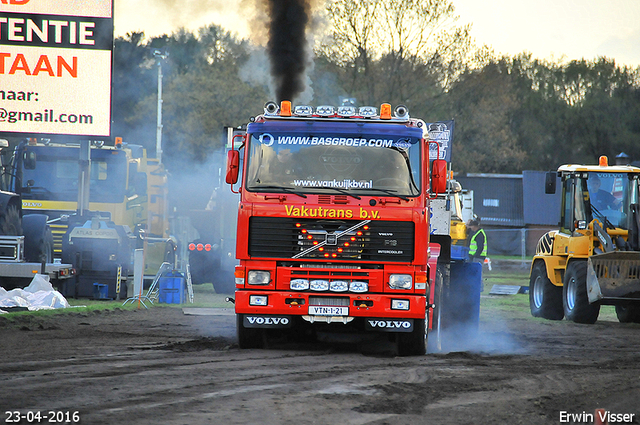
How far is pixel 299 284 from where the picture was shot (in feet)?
34.2

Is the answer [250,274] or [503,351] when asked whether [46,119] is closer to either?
[250,274]

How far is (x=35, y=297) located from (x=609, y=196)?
36.1 feet

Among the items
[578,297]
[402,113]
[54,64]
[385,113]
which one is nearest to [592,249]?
[578,297]

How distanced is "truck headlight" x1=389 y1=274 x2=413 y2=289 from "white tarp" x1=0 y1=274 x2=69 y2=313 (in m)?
8.11

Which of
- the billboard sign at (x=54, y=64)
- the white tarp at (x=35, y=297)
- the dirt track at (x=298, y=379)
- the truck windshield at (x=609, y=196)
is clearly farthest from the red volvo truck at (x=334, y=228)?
the billboard sign at (x=54, y=64)

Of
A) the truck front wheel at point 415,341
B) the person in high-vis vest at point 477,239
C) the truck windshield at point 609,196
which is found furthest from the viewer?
the person in high-vis vest at point 477,239

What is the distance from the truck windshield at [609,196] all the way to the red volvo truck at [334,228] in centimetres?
718

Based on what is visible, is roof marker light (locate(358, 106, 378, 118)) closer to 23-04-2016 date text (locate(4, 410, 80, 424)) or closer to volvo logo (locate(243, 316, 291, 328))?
volvo logo (locate(243, 316, 291, 328))

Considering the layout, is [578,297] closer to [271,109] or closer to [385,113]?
[385,113]

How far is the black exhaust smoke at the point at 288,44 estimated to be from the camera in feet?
65.8

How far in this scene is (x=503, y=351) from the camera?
457 inches

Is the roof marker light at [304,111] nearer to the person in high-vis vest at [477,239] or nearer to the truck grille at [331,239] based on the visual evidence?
the truck grille at [331,239]

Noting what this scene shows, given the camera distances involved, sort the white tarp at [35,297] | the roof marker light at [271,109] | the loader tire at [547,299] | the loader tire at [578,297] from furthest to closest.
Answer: the loader tire at [547,299] < the loader tire at [578,297] < the white tarp at [35,297] < the roof marker light at [271,109]

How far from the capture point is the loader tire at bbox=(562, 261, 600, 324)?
1587 centimetres
